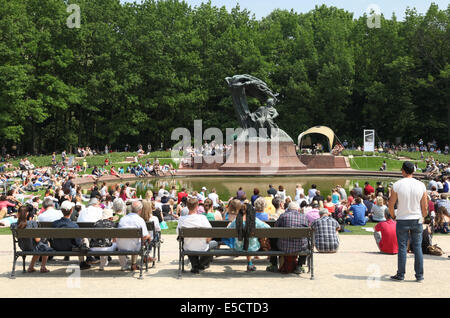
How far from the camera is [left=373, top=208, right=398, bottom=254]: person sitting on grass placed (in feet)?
31.0

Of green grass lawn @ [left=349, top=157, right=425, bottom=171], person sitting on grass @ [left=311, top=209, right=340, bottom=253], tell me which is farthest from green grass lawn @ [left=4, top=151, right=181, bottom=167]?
person sitting on grass @ [left=311, top=209, right=340, bottom=253]

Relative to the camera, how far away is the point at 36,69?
49.6m

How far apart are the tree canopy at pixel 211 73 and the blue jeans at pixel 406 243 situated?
46.3 metres

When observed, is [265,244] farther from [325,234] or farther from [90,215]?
[90,215]

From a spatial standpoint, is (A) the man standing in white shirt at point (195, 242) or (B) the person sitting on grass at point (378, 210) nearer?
(A) the man standing in white shirt at point (195, 242)

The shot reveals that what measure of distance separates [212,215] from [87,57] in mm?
46978

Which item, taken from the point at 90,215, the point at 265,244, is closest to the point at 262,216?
the point at 265,244

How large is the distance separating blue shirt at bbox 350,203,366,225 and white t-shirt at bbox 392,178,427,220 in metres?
5.99

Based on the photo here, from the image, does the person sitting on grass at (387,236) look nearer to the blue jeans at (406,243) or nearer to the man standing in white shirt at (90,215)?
the blue jeans at (406,243)

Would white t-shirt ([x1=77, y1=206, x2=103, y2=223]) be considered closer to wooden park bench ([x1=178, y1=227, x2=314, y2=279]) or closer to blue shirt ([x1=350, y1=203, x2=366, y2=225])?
wooden park bench ([x1=178, y1=227, x2=314, y2=279])

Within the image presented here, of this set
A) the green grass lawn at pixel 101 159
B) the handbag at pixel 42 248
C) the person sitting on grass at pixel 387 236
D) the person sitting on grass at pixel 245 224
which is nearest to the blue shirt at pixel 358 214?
the person sitting on grass at pixel 387 236

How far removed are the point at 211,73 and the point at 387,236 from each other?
49535 millimetres

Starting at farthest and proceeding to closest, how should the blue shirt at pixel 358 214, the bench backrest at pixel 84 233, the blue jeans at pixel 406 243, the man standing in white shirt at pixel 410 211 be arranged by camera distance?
1. the blue shirt at pixel 358 214
2. the bench backrest at pixel 84 233
3. the man standing in white shirt at pixel 410 211
4. the blue jeans at pixel 406 243

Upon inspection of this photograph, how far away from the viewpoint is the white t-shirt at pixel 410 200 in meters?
7.46
